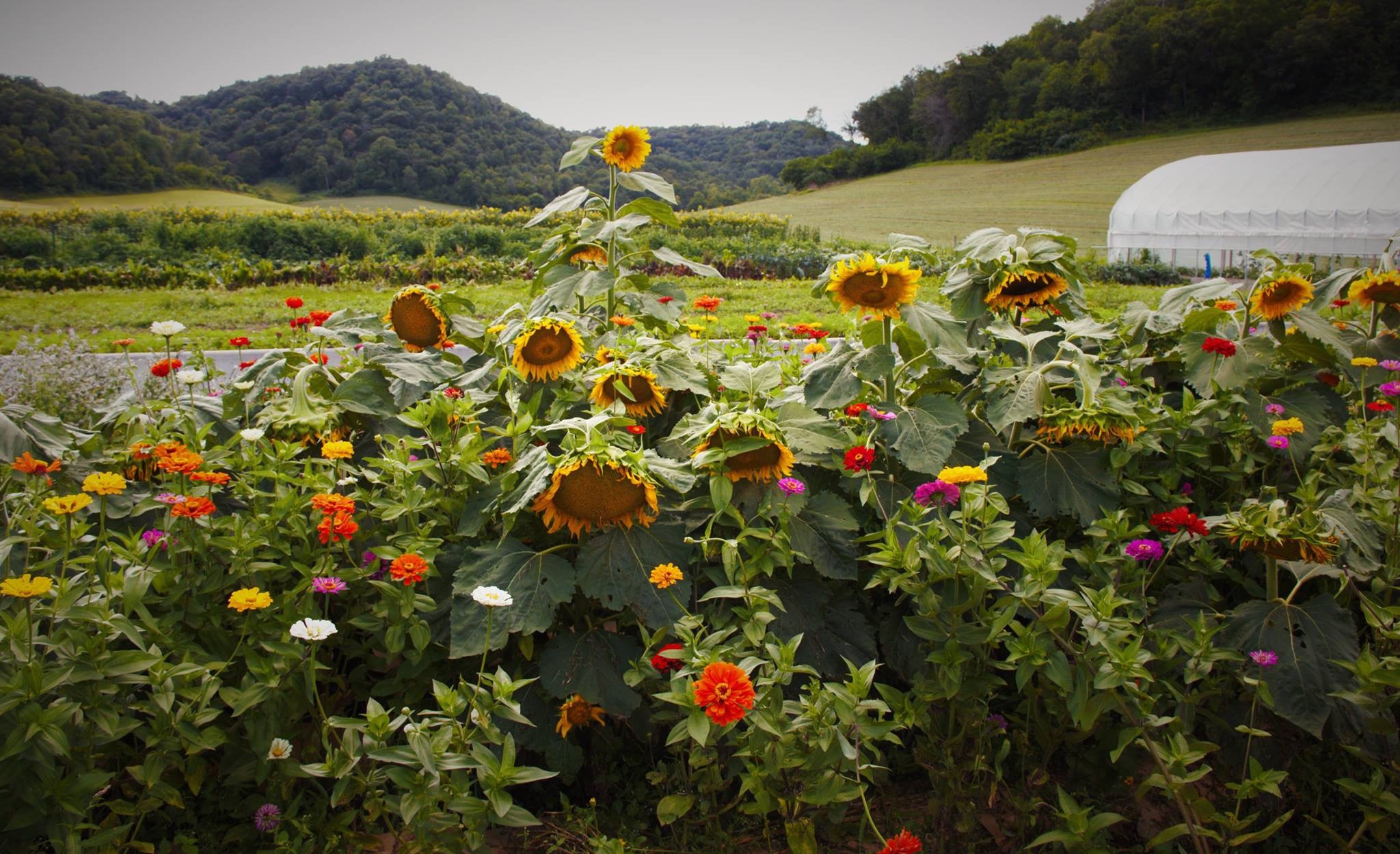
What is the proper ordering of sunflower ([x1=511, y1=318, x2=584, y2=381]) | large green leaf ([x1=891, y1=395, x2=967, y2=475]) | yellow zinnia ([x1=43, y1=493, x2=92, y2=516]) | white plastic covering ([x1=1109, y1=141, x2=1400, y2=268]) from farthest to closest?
white plastic covering ([x1=1109, y1=141, x2=1400, y2=268]) < sunflower ([x1=511, y1=318, x2=584, y2=381]) < large green leaf ([x1=891, y1=395, x2=967, y2=475]) < yellow zinnia ([x1=43, y1=493, x2=92, y2=516])

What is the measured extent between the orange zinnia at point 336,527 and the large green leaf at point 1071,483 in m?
1.37

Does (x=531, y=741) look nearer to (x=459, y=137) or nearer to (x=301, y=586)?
(x=301, y=586)

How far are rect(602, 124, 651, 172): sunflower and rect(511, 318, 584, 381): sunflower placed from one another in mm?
571

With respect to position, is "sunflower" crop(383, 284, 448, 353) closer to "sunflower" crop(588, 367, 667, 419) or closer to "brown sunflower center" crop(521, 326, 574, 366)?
"brown sunflower center" crop(521, 326, 574, 366)

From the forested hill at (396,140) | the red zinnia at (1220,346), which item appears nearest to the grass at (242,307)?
the red zinnia at (1220,346)

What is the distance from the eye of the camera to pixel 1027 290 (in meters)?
1.88

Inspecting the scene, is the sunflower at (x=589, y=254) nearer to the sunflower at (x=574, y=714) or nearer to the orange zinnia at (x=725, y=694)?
the sunflower at (x=574, y=714)

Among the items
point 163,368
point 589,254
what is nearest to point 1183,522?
point 589,254

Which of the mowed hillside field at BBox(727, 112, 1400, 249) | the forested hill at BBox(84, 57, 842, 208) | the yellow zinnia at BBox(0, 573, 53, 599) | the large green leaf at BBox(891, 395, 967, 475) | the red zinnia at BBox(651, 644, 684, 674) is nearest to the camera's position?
the yellow zinnia at BBox(0, 573, 53, 599)

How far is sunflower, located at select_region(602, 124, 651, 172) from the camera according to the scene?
2086 mm

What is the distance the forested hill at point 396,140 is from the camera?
25875mm

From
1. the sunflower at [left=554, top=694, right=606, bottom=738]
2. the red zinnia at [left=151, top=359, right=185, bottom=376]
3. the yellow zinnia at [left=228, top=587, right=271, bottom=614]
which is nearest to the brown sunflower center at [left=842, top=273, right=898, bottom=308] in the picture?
the sunflower at [left=554, top=694, right=606, bottom=738]

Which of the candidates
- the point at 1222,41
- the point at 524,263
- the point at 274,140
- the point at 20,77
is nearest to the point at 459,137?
the point at 274,140

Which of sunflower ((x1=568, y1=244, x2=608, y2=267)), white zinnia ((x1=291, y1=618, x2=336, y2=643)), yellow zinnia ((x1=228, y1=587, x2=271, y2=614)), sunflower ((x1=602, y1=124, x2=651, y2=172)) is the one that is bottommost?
white zinnia ((x1=291, y1=618, x2=336, y2=643))
